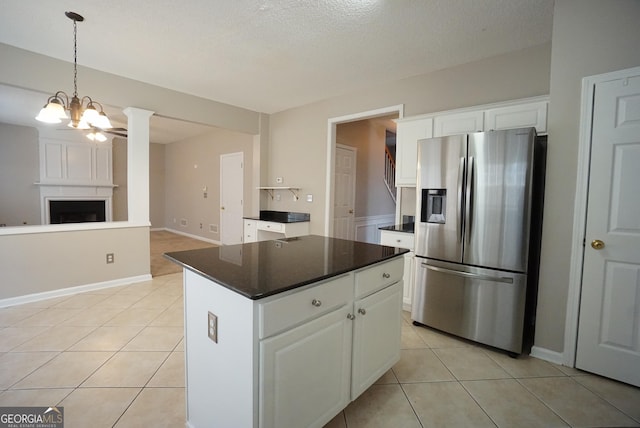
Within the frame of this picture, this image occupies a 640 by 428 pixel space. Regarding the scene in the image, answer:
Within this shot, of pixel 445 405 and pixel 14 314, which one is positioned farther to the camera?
pixel 14 314

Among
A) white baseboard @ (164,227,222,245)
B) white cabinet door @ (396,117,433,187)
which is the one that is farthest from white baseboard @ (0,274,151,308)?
white cabinet door @ (396,117,433,187)

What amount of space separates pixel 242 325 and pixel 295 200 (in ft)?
12.5

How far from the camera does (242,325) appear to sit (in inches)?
43.7

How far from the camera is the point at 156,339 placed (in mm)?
2422

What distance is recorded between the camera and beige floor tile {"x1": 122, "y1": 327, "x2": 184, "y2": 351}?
7.51 ft

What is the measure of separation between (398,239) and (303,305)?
2055mm

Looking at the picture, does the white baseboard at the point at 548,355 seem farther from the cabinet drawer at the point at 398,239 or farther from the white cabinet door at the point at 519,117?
the white cabinet door at the point at 519,117

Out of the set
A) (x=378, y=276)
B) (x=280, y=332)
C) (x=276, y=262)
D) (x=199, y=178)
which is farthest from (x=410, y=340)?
(x=199, y=178)

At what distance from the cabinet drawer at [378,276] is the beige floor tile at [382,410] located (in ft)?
2.33

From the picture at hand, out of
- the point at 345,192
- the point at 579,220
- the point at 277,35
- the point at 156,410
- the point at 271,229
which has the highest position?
the point at 277,35

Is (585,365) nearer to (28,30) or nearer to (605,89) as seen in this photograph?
(605,89)

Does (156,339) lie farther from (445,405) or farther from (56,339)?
(445,405)

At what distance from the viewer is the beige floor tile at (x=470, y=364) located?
2020 mm

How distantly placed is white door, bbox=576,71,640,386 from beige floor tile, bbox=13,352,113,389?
3526mm
